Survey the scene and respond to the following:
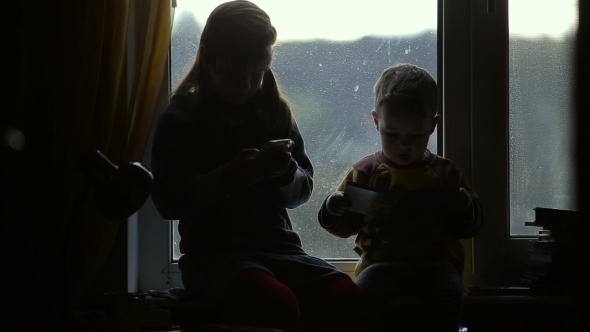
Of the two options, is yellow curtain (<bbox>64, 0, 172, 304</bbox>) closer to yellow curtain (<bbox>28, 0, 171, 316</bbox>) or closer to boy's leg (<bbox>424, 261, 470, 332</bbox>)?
yellow curtain (<bbox>28, 0, 171, 316</bbox>)

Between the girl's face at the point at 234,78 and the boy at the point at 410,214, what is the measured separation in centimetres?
33

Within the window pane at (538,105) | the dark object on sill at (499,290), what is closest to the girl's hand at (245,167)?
the dark object on sill at (499,290)

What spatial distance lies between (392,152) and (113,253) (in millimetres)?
749

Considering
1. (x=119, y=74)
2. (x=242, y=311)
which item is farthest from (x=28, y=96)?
(x=242, y=311)

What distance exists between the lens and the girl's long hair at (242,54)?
1.70 m

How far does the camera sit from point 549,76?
6.81ft

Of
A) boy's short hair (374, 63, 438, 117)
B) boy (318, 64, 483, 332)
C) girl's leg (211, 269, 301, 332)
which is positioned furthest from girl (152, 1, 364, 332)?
boy's short hair (374, 63, 438, 117)

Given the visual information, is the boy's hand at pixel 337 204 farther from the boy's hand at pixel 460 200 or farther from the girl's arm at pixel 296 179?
the boy's hand at pixel 460 200

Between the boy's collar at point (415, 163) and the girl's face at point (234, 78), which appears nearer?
the girl's face at point (234, 78)

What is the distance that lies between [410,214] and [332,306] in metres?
0.33

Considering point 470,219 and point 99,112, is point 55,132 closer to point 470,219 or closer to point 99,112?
point 99,112

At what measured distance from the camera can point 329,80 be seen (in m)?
2.04

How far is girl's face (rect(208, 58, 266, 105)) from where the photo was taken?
1696 mm

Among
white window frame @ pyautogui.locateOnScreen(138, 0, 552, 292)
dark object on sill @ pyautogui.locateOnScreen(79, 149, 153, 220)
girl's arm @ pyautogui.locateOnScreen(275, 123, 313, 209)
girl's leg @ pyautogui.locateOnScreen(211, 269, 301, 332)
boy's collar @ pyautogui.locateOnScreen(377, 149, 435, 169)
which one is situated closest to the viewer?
dark object on sill @ pyautogui.locateOnScreen(79, 149, 153, 220)
